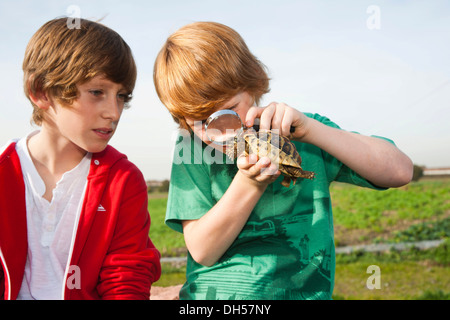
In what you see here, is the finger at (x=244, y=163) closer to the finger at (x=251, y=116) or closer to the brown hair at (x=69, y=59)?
the finger at (x=251, y=116)

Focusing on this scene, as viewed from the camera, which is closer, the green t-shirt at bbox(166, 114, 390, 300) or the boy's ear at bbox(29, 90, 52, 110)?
the green t-shirt at bbox(166, 114, 390, 300)

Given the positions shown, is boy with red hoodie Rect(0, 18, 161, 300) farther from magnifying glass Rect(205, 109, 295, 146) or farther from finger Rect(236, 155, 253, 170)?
finger Rect(236, 155, 253, 170)

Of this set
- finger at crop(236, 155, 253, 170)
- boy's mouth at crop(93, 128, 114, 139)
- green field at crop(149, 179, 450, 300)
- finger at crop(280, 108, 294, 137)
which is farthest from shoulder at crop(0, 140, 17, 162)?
green field at crop(149, 179, 450, 300)

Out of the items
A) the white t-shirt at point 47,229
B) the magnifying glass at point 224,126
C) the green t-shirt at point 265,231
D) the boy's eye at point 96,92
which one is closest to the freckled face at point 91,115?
the boy's eye at point 96,92

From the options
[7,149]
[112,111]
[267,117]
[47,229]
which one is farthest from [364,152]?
[7,149]

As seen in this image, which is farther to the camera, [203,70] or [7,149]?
[7,149]

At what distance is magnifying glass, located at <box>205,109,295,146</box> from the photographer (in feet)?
7.90

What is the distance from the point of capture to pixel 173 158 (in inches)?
109

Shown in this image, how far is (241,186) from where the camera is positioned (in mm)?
2334

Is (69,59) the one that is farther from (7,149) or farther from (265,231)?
(265,231)

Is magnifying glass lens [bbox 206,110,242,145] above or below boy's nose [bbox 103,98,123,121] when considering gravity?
below

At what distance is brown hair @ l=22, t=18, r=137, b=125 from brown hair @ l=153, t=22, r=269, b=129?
443mm

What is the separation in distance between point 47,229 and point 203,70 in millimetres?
1758

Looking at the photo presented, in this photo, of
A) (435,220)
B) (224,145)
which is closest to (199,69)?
(224,145)
